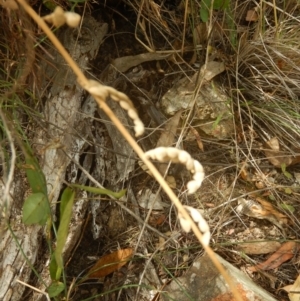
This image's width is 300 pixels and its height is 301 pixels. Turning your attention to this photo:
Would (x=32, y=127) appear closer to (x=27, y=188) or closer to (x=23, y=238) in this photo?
(x=27, y=188)

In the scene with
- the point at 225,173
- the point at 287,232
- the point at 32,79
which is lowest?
the point at 287,232

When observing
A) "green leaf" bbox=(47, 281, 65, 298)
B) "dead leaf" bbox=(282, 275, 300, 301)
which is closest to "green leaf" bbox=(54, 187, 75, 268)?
"green leaf" bbox=(47, 281, 65, 298)

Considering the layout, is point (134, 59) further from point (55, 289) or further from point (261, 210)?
point (55, 289)

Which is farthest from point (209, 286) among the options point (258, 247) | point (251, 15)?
point (251, 15)

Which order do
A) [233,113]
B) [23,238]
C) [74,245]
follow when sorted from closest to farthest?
[23,238]
[74,245]
[233,113]

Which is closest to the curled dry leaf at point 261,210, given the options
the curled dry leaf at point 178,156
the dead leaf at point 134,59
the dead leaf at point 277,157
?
the dead leaf at point 277,157

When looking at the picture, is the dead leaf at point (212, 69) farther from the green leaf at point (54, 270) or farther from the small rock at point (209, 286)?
the green leaf at point (54, 270)

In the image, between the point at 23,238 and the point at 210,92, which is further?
the point at 210,92

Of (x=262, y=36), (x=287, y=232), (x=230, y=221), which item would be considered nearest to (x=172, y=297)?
(x=230, y=221)
